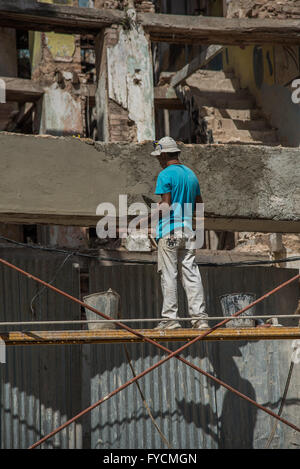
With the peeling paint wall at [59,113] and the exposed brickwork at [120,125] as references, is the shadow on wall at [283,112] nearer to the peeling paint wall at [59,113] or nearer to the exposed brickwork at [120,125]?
the exposed brickwork at [120,125]

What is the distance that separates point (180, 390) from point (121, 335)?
2699mm

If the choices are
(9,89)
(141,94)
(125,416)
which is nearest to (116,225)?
(125,416)

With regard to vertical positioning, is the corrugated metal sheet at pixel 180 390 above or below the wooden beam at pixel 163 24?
below

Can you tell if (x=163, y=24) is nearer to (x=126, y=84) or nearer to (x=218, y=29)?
(x=218, y=29)

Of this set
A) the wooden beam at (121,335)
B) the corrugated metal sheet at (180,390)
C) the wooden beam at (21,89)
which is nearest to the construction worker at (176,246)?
the wooden beam at (121,335)

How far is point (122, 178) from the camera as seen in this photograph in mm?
8977

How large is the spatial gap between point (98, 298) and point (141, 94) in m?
6.37

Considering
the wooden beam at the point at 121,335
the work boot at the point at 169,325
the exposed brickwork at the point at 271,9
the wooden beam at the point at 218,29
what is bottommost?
the wooden beam at the point at 121,335

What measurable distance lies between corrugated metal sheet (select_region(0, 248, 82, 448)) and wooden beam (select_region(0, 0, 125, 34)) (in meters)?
4.89

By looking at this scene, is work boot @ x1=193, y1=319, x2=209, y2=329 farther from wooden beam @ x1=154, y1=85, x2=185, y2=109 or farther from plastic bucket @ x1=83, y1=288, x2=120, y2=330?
wooden beam @ x1=154, y1=85, x2=185, y2=109

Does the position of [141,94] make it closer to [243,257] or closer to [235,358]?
[243,257]

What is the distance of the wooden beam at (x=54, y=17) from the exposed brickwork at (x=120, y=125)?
138 cm

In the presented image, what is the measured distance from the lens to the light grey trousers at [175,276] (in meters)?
8.18

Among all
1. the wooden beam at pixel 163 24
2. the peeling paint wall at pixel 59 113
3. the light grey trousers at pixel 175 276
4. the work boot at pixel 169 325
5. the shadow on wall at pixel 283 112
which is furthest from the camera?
the shadow on wall at pixel 283 112
